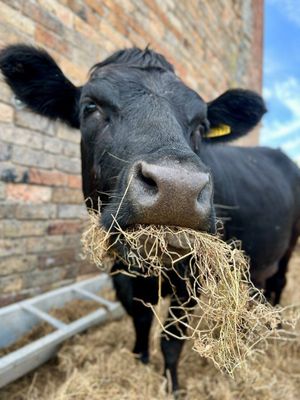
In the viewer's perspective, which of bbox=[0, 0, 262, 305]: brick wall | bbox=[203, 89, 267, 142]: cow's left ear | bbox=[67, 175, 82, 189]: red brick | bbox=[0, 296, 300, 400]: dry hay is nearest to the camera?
bbox=[0, 296, 300, 400]: dry hay

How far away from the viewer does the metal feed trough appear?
2.14 metres

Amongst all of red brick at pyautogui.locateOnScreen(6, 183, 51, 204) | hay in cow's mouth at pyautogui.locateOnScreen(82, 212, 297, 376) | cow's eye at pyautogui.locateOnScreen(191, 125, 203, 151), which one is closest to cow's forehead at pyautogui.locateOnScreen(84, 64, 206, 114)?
cow's eye at pyautogui.locateOnScreen(191, 125, 203, 151)

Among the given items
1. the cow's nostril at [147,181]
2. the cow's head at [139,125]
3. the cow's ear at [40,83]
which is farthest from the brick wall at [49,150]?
the cow's nostril at [147,181]

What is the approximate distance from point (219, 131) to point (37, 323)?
208 centimetres

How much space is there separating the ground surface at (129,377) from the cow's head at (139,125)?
1.04 meters

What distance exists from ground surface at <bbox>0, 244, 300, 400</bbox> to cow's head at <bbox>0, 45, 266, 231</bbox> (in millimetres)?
1040

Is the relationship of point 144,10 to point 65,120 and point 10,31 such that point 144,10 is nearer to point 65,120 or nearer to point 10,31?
point 10,31

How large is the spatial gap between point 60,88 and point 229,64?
6926 millimetres

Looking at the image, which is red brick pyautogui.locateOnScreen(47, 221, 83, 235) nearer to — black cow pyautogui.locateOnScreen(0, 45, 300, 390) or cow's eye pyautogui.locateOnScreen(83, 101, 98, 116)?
black cow pyautogui.locateOnScreen(0, 45, 300, 390)

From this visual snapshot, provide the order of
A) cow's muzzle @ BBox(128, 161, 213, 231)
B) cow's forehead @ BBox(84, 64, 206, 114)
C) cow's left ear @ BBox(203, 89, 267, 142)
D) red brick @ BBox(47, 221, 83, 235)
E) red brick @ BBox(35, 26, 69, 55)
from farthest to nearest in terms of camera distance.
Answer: red brick @ BBox(47, 221, 83, 235) < red brick @ BBox(35, 26, 69, 55) < cow's left ear @ BBox(203, 89, 267, 142) < cow's forehead @ BBox(84, 64, 206, 114) < cow's muzzle @ BBox(128, 161, 213, 231)

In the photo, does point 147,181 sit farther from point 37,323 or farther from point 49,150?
point 49,150

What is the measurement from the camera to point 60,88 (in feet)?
7.52

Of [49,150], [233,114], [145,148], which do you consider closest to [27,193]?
[49,150]

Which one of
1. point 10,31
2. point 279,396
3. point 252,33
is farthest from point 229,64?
point 279,396
